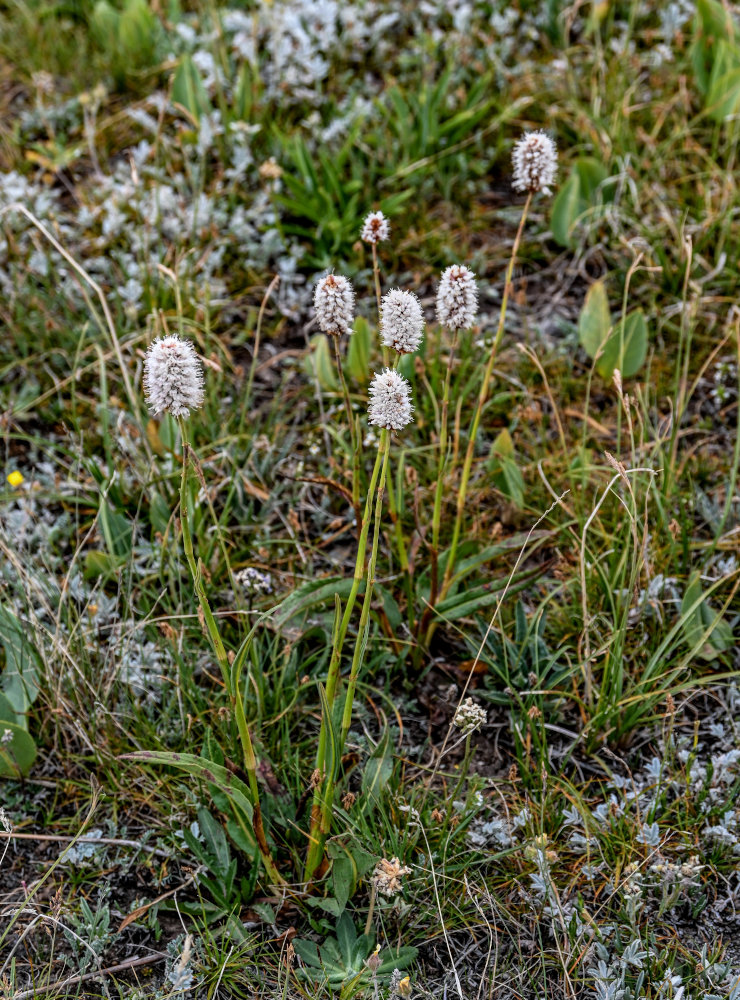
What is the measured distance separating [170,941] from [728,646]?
1633mm

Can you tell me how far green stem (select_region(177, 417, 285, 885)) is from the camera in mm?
1638

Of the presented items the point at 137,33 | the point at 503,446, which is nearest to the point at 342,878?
the point at 503,446

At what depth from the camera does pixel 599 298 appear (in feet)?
10.3

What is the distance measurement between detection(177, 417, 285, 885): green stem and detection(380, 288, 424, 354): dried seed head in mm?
419

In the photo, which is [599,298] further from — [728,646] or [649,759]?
[649,759]

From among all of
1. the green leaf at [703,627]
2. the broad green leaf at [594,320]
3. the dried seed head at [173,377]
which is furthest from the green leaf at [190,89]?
the green leaf at [703,627]

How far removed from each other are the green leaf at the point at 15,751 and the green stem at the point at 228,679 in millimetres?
712

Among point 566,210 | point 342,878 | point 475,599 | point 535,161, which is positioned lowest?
point 342,878

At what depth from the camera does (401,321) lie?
169 centimetres

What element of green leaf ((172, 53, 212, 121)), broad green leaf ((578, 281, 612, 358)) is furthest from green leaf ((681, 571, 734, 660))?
green leaf ((172, 53, 212, 121))

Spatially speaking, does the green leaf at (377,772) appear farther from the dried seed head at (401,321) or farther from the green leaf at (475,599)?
the dried seed head at (401,321)

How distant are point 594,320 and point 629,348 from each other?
161mm

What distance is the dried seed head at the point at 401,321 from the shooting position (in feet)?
5.52

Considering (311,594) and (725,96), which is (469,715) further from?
(725,96)
